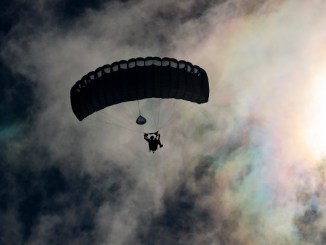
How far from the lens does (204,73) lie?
64500 millimetres

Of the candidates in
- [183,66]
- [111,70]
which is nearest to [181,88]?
[183,66]

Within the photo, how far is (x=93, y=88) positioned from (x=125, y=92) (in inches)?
103

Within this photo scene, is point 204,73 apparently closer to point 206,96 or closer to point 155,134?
point 206,96

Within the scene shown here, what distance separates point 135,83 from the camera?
6100cm

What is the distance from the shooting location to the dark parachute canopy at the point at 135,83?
200 ft

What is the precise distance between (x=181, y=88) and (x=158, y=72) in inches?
105

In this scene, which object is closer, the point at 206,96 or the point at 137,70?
the point at 137,70

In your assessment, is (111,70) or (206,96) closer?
(111,70)

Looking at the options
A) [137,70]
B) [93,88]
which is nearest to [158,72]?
[137,70]

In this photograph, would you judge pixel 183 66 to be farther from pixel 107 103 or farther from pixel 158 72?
pixel 107 103

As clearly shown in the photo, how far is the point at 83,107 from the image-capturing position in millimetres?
63344

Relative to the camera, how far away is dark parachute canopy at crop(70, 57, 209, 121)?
200ft

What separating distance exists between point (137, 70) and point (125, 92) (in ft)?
7.12

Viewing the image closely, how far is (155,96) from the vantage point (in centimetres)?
6244
